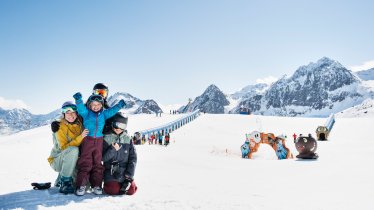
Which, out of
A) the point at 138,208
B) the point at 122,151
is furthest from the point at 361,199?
the point at 122,151

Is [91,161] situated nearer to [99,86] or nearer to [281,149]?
[99,86]

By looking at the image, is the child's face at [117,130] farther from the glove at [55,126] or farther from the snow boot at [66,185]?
the snow boot at [66,185]

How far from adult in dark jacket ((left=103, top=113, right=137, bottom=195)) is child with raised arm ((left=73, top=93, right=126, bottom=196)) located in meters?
0.11

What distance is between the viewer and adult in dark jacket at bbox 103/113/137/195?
4.67 m

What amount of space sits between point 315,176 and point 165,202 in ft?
13.9

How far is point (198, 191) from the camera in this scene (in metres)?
5.01

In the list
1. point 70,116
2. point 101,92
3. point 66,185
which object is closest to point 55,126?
point 70,116

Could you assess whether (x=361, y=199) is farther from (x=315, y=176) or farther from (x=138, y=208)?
(x=138, y=208)

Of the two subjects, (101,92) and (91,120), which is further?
(101,92)

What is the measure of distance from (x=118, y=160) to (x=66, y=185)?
0.80 meters

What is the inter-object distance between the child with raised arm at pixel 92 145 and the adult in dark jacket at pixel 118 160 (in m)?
0.11

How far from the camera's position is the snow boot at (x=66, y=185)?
14.8 ft

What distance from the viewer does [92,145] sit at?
4.70 m

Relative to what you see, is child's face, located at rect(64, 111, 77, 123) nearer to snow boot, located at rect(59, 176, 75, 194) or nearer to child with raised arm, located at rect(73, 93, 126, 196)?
child with raised arm, located at rect(73, 93, 126, 196)
